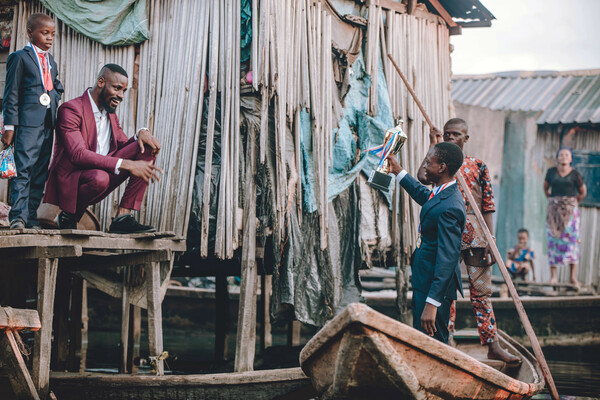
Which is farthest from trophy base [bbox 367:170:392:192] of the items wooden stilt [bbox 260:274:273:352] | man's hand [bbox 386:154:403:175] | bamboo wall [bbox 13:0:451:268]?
wooden stilt [bbox 260:274:273:352]

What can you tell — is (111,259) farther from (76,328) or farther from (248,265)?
(76,328)

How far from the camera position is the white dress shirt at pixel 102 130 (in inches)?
249

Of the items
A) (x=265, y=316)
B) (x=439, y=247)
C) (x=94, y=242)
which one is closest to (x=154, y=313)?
(x=94, y=242)

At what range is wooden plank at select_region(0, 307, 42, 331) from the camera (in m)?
4.62

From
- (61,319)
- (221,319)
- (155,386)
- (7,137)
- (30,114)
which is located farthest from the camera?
(221,319)

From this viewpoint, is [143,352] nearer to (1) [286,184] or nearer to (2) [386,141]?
(1) [286,184]

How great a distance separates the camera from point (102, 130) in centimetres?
641

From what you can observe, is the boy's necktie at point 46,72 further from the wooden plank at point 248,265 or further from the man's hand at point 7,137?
the wooden plank at point 248,265

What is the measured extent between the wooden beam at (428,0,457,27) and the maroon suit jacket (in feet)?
15.5

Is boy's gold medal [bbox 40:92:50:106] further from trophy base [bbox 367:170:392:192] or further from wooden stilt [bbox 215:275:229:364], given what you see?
wooden stilt [bbox 215:275:229:364]

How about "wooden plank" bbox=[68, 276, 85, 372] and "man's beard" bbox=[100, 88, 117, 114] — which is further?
"wooden plank" bbox=[68, 276, 85, 372]

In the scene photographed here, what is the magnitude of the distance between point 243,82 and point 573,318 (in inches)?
308

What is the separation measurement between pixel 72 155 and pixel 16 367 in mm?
1744

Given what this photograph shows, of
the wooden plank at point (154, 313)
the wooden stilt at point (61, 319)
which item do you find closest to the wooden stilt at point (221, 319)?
the wooden stilt at point (61, 319)
